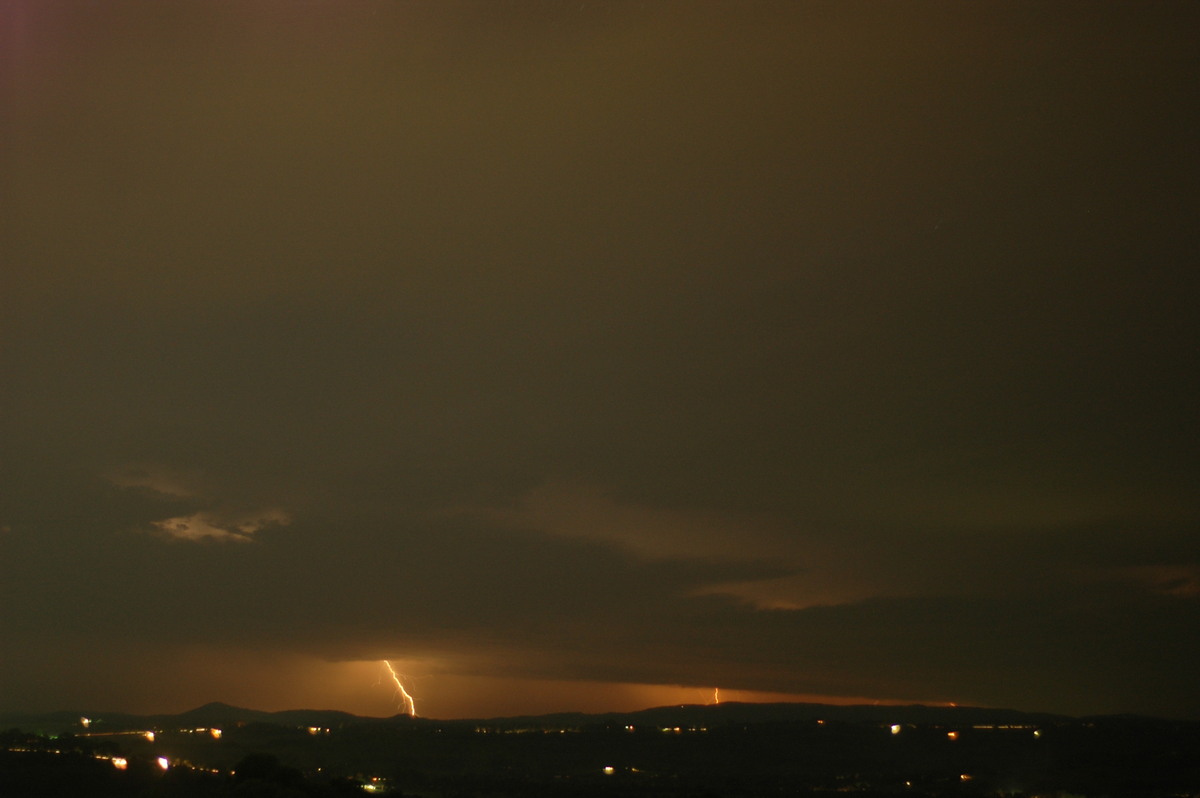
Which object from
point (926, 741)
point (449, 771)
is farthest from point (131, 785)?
point (926, 741)

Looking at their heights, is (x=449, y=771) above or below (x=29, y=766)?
below

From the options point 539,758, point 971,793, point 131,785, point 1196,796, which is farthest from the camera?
point 539,758

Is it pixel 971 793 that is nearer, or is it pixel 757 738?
pixel 971 793

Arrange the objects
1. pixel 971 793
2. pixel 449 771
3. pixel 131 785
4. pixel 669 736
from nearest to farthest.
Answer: pixel 131 785 → pixel 971 793 → pixel 449 771 → pixel 669 736

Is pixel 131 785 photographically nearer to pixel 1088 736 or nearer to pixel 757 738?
pixel 757 738

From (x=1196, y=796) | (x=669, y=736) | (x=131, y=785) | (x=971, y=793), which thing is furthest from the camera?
(x=669, y=736)

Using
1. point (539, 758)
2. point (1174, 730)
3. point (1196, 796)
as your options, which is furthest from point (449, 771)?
point (1174, 730)

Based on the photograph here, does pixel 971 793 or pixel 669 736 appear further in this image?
pixel 669 736

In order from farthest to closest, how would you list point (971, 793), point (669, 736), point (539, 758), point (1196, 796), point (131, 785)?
1. point (669, 736)
2. point (539, 758)
3. point (971, 793)
4. point (1196, 796)
5. point (131, 785)

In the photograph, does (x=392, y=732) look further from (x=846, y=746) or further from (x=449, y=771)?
(x=846, y=746)
